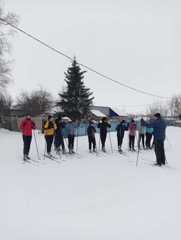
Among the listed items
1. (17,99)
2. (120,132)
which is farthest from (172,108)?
(120,132)

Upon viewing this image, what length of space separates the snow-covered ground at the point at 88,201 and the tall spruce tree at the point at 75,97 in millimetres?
34946

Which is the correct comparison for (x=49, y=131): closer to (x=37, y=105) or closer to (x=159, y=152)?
(x=159, y=152)

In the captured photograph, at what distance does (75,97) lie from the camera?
163ft

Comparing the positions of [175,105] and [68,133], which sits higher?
[175,105]

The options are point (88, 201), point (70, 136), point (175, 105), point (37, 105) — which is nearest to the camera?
point (88, 201)

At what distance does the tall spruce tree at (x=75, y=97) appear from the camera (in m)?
49.2

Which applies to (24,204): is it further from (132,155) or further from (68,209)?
(132,155)

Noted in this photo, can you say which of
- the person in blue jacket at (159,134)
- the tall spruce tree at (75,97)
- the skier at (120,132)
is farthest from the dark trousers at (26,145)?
the tall spruce tree at (75,97)

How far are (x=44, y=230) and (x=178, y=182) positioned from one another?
592 cm

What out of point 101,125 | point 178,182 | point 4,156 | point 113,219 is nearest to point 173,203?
point 113,219

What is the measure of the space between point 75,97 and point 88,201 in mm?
41158

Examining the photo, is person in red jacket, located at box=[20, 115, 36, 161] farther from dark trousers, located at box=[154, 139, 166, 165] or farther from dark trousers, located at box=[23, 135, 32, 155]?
dark trousers, located at box=[154, 139, 166, 165]

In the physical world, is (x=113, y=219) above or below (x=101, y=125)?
below

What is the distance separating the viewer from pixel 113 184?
35.2 feet
